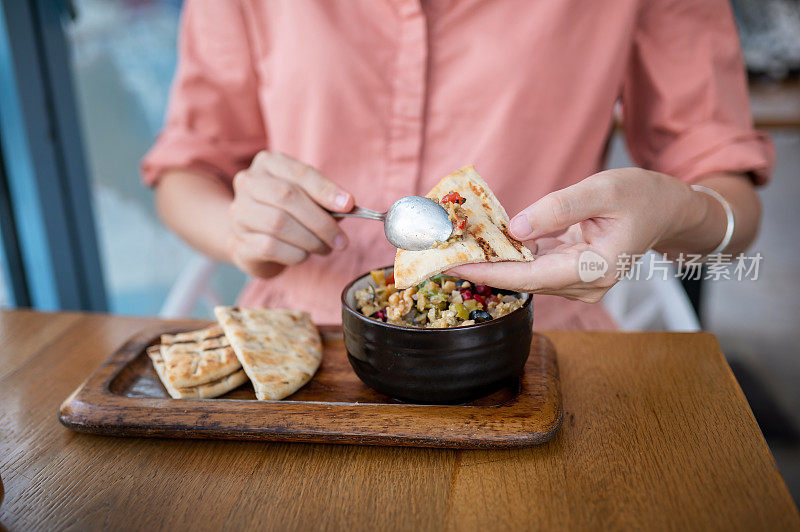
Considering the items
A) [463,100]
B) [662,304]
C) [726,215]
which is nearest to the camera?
[726,215]

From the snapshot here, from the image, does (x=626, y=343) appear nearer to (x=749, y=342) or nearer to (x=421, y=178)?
(x=421, y=178)

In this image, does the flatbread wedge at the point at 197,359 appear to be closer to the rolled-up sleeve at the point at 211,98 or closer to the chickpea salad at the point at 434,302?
the chickpea salad at the point at 434,302

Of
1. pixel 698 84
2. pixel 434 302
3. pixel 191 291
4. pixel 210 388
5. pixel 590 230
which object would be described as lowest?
pixel 191 291

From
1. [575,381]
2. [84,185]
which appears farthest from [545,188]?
[84,185]

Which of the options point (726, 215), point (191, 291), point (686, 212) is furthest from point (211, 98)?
point (726, 215)

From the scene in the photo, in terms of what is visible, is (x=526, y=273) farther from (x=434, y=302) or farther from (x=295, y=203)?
(x=295, y=203)

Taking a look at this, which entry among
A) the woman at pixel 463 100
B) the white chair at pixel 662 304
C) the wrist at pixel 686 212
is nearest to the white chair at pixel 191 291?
the woman at pixel 463 100

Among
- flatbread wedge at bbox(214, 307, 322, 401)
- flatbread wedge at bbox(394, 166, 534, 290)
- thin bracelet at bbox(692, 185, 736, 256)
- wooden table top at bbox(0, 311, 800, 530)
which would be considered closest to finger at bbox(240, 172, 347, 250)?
flatbread wedge at bbox(214, 307, 322, 401)
